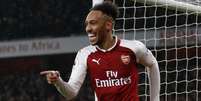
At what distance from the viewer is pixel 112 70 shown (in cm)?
267

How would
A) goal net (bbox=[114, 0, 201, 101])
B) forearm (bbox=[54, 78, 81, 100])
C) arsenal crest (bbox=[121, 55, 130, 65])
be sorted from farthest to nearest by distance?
1. goal net (bbox=[114, 0, 201, 101])
2. arsenal crest (bbox=[121, 55, 130, 65])
3. forearm (bbox=[54, 78, 81, 100])

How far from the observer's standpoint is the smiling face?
101 inches

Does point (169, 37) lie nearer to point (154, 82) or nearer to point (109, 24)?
point (154, 82)

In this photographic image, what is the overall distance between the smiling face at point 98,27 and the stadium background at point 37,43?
6.77 meters

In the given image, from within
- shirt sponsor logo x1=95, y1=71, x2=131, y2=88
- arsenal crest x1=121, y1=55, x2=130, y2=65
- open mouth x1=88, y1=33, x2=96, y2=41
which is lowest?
shirt sponsor logo x1=95, y1=71, x2=131, y2=88

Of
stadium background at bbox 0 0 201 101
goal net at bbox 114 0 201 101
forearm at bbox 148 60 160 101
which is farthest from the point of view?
stadium background at bbox 0 0 201 101

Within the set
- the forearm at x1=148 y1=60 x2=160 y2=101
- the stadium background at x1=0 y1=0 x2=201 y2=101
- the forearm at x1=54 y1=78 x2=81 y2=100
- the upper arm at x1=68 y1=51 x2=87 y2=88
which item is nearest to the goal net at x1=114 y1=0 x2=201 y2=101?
the forearm at x1=148 y1=60 x2=160 y2=101

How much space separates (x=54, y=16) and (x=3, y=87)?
151 centimetres

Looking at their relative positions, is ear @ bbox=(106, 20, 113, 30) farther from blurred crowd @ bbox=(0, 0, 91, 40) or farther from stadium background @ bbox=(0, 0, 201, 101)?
blurred crowd @ bbox=(0, 0, 91, 40)

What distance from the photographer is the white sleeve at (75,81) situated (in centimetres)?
A: 253

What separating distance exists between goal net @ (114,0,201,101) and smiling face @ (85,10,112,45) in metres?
1.06

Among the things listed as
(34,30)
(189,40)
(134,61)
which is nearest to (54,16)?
(34,30)

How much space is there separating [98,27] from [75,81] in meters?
0.27

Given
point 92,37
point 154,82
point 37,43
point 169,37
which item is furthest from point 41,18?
point 92,37
